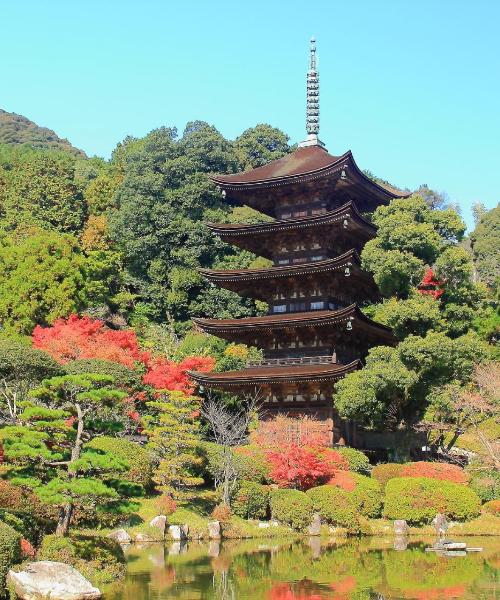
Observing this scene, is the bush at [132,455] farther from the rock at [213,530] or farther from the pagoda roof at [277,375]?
the pagoda roof at [277,375]

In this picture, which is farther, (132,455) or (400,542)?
(132,455)

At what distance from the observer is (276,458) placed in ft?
104

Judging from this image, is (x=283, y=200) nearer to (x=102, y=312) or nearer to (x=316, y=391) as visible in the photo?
(x=316, y=391)

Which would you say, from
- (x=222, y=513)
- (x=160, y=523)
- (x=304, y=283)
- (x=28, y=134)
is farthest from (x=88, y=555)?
(x=28, y=134)

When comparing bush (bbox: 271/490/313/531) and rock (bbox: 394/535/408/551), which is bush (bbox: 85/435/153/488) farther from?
rock (bbox: 394/535/408/551)

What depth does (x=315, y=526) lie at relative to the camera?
2938 centimetres

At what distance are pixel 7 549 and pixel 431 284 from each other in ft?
77.1

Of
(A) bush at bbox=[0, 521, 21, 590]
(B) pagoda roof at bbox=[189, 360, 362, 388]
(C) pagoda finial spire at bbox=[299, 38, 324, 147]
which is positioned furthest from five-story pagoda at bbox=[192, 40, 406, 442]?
(A) bush at bbox=[0, 521, 21, 590]

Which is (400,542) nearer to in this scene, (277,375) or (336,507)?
(336,507)

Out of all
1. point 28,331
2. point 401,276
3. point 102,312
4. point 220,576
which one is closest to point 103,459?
point 220,576

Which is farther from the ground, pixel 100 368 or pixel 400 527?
pixel 100 368

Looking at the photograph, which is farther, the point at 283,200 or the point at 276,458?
the point at 283,200

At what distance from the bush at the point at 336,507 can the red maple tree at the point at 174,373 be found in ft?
34.8

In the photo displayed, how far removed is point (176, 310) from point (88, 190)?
581 inches
